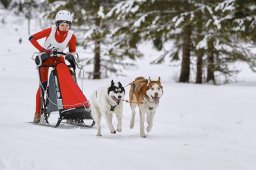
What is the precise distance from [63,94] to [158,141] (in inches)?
81.4

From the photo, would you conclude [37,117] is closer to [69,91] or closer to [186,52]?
[69,91]

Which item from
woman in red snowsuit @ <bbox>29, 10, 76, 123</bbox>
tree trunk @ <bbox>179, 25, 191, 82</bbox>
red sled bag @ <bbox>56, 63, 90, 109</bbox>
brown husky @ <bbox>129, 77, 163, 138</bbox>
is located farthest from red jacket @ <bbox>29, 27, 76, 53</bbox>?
tree trunk @ <bbox>179, 25, 191, 82</bbox>

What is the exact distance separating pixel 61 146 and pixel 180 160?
1616 mm

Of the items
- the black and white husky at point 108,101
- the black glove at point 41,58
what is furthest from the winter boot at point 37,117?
the black and white husky at point 108,101

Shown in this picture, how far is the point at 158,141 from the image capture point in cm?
718

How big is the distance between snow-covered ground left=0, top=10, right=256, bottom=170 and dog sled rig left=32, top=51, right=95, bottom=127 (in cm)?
30

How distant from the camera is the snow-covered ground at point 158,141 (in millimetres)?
5375

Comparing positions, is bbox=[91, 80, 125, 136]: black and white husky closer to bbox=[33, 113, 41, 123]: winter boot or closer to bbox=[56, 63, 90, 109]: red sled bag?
bbox=[56, 63, 90, 109]: red sled bag

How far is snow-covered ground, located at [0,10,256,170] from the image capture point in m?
5.38

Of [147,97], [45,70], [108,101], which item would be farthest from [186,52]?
[108,101]

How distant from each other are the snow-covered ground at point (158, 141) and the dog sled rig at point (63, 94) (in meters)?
0.30

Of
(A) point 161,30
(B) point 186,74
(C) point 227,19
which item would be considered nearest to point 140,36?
(A) point 161,30

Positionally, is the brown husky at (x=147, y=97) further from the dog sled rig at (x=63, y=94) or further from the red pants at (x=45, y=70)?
the red pants at (x=45, y=70)

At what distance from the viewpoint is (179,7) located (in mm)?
18016
